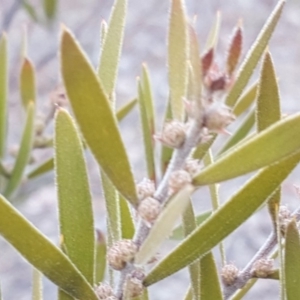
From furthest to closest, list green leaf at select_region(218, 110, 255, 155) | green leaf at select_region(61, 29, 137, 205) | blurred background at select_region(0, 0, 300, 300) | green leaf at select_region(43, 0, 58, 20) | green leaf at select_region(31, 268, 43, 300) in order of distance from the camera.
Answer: blurred background at select_region(0, 0, 300, 300) → green leaf at select_region(43, 0, 58, 20) → green leaf at select_region(218, 110, 255, 155) → green leaf at select_region(31, 268, 43, 300) → green leaf at select_region(61, 29, 137, 205)

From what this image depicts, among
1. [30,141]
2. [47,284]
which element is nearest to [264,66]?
[30,141]

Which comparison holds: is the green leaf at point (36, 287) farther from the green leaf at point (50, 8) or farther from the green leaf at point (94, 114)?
the green leaf at point (50, 8)

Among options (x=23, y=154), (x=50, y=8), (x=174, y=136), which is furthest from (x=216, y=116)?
(x=50, y=8)

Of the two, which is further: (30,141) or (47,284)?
(47,284)

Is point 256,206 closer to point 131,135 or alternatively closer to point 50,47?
point 131,135

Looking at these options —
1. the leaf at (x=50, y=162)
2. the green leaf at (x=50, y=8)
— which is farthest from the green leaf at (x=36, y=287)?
the green leaf at (x=50, y=8)

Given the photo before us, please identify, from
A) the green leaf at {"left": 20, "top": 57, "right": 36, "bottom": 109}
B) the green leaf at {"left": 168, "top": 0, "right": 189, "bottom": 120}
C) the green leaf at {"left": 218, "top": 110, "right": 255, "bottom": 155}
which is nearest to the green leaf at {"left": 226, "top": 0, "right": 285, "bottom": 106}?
the green leaf at {"left": 168, "top": 0, "right": 189, "bottom": 120}

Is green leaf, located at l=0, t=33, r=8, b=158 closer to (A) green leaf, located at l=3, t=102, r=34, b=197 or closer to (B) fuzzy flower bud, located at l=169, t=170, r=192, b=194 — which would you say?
(A) green leaf, located at l=3, t=102, r=34, b=197
